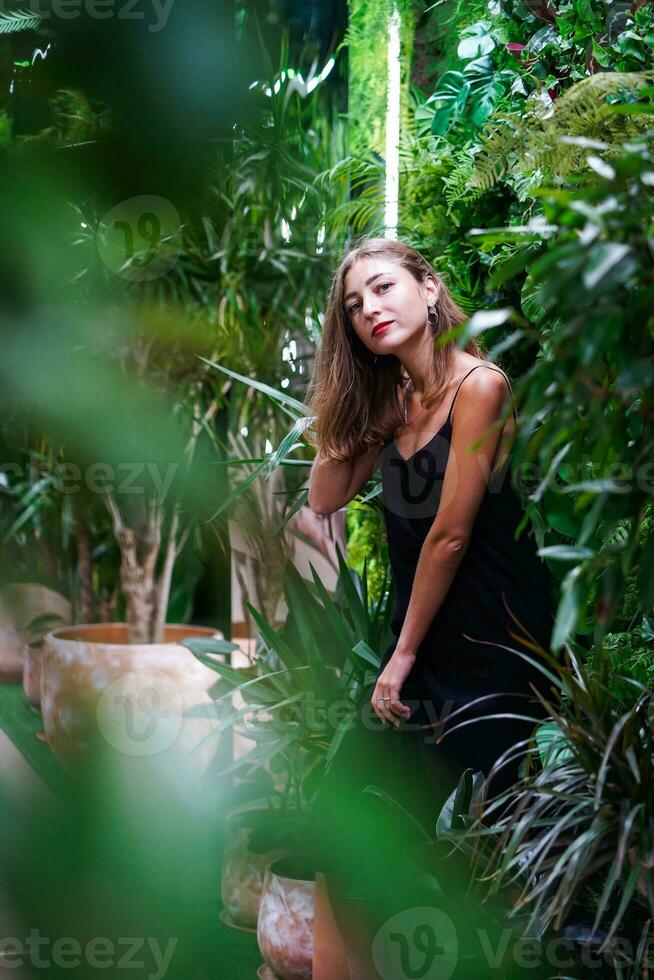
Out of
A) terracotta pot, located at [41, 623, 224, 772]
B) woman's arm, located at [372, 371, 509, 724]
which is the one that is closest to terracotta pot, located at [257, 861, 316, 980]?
woman's arm, located at [372, 371, 509, 724]

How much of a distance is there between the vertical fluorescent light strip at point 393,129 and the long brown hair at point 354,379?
0.47 m

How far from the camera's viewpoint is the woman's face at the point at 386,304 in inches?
59.9

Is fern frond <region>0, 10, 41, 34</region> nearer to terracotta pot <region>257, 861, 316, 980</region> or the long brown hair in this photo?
the long brown hair

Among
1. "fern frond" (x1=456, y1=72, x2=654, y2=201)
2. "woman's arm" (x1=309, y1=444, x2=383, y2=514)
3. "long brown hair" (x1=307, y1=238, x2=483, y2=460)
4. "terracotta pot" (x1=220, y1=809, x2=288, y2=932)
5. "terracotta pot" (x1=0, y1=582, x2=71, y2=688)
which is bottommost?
"terracotta pot" (x1=220, y1=809, x2=288, y2=932)

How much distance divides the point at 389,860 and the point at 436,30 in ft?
6.13

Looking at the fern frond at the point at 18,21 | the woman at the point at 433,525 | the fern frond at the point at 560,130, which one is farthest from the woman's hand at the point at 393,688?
the fern frond at the point at 18,21

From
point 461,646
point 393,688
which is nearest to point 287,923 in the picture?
point 393,688

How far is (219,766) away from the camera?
2.69m

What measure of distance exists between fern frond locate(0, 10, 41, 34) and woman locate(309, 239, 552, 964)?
5.14 feet

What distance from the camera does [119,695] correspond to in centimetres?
253

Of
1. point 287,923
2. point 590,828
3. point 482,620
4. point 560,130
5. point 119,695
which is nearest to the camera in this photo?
point 590,828

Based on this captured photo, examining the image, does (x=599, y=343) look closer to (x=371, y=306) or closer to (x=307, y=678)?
(x=371, y=306)

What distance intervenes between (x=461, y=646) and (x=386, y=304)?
56cm

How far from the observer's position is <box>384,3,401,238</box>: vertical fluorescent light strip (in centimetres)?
217
